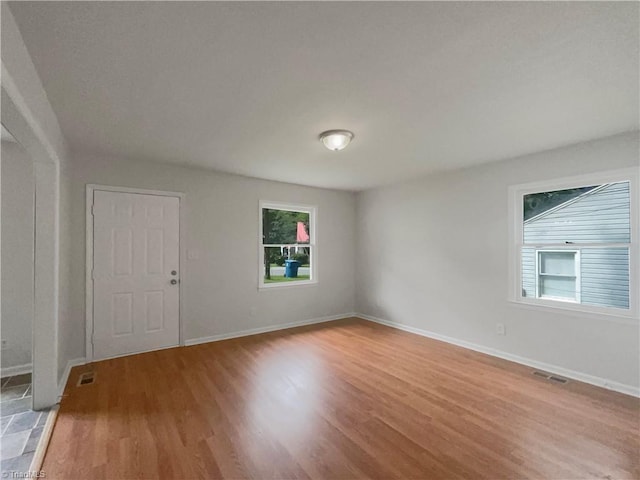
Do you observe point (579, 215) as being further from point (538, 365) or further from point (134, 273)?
point (134, 273)

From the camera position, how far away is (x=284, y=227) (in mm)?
5207

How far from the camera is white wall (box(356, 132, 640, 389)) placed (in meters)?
3.00

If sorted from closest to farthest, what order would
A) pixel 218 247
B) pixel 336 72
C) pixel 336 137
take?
pixel 336 72 < pixel 336 137 < pixel 218 247

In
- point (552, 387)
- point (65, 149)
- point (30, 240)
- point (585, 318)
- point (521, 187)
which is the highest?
point (65, 149)

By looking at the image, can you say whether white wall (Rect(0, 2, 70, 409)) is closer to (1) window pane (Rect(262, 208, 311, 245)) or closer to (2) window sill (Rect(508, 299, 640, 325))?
(1) window pane (Rect(262, 208, 311, 245))

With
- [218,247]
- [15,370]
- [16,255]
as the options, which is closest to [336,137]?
[218,247]

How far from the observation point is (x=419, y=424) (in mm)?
2289

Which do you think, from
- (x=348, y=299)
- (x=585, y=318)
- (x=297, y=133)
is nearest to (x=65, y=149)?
(x=297, y=133)

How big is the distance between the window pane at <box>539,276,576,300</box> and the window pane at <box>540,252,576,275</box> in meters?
0.07

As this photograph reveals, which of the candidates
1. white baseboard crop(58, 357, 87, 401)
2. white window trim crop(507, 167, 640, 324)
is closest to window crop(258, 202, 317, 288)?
white baseboard crop(58, 357, 87, 401)

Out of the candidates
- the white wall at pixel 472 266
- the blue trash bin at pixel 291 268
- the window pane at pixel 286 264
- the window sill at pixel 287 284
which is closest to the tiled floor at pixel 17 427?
the window sill at pixel 287 284

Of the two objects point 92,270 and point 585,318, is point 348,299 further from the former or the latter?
point 92,270

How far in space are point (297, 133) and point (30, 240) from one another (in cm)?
319

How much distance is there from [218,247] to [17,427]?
2.62m
